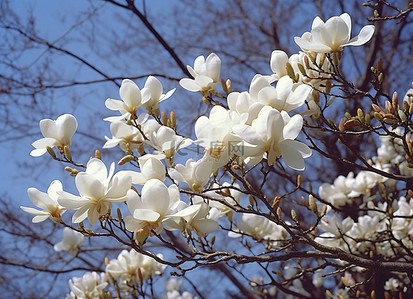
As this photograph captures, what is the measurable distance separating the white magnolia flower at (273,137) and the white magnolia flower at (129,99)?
1.49ft

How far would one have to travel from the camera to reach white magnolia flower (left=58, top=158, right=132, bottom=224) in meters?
1.08

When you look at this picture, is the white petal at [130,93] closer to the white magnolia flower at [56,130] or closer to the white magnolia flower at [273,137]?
the white magnolia flower at [56,130]

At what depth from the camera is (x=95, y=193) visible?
109cm

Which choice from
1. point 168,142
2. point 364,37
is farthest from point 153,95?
point 364,37

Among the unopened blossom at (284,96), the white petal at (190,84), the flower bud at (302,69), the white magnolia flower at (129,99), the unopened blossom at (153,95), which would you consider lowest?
the unopened blossom at (284,96)

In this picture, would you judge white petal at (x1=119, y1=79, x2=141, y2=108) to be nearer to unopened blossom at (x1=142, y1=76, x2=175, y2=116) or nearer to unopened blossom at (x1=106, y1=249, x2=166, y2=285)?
unopened blossom at (x1=142, y1=76, x2=175, y2=116)

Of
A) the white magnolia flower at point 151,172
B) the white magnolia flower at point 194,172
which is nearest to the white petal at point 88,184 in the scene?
the white magnolia flower at point 151,172

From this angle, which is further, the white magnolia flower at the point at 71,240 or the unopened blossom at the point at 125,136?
the white magnolia flower at the point at 71,240

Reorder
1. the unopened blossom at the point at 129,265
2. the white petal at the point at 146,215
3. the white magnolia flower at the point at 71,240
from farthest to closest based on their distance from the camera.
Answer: the white magnolia flower at the point at 71,240 < the unopened blossom at the point at 129,265 < the white petal at the point at 146,215

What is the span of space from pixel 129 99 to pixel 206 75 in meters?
0.27

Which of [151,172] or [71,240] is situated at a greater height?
[71,240]

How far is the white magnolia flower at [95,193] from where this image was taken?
108 centimetres

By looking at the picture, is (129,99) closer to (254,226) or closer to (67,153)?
(67,153)

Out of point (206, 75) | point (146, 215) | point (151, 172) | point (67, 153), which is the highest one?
point (206, 75)
